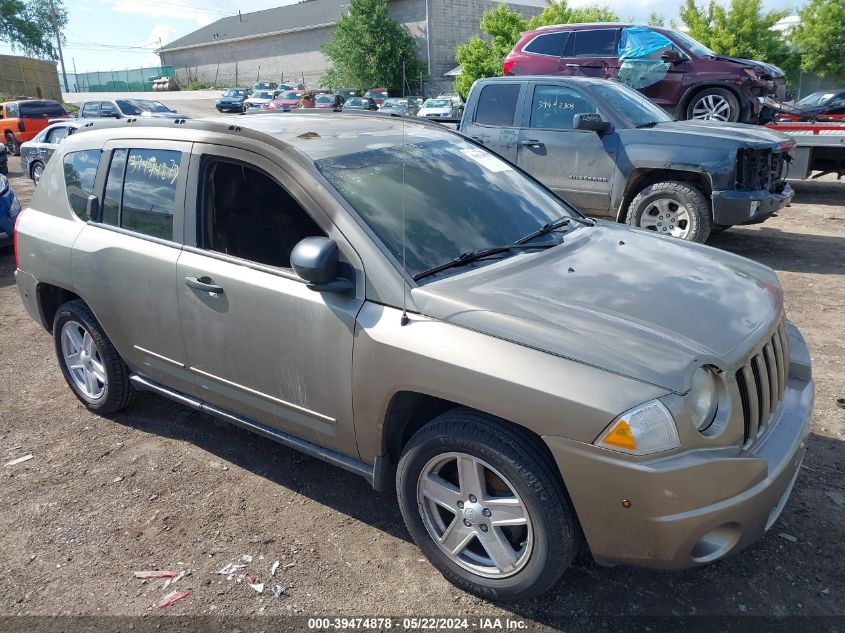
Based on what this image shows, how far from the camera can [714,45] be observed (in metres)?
33.8

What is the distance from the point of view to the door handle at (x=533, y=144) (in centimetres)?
800

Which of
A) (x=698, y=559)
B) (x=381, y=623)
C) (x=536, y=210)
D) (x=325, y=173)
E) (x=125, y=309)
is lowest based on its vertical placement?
(x=381, y=623)

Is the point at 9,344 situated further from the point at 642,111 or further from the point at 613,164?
the point at 642,111

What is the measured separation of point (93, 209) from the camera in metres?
4.02

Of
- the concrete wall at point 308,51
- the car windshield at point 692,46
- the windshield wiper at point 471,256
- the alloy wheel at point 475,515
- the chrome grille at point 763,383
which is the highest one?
the concrete wall at point 308,51

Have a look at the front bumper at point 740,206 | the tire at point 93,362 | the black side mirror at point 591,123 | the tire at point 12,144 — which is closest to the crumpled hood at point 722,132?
the black side mirror at point 591,123

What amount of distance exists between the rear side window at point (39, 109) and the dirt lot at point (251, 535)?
72.0 ft

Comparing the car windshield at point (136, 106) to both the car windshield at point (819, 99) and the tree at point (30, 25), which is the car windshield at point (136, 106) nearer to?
the car windshield at point (819, 99)

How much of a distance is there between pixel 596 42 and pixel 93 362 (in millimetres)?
9932

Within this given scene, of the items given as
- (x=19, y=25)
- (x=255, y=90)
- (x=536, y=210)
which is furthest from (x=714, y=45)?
(x=19, y=25)

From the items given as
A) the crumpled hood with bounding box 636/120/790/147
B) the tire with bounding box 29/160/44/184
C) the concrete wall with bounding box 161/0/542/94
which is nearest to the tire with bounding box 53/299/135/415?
the crumpled hood with bounding box 636/120/790/147

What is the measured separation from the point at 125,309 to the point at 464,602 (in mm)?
2420

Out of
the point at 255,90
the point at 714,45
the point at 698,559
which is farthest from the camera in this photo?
the point at 255,90

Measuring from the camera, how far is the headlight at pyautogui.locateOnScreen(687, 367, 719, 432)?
2.30 m
